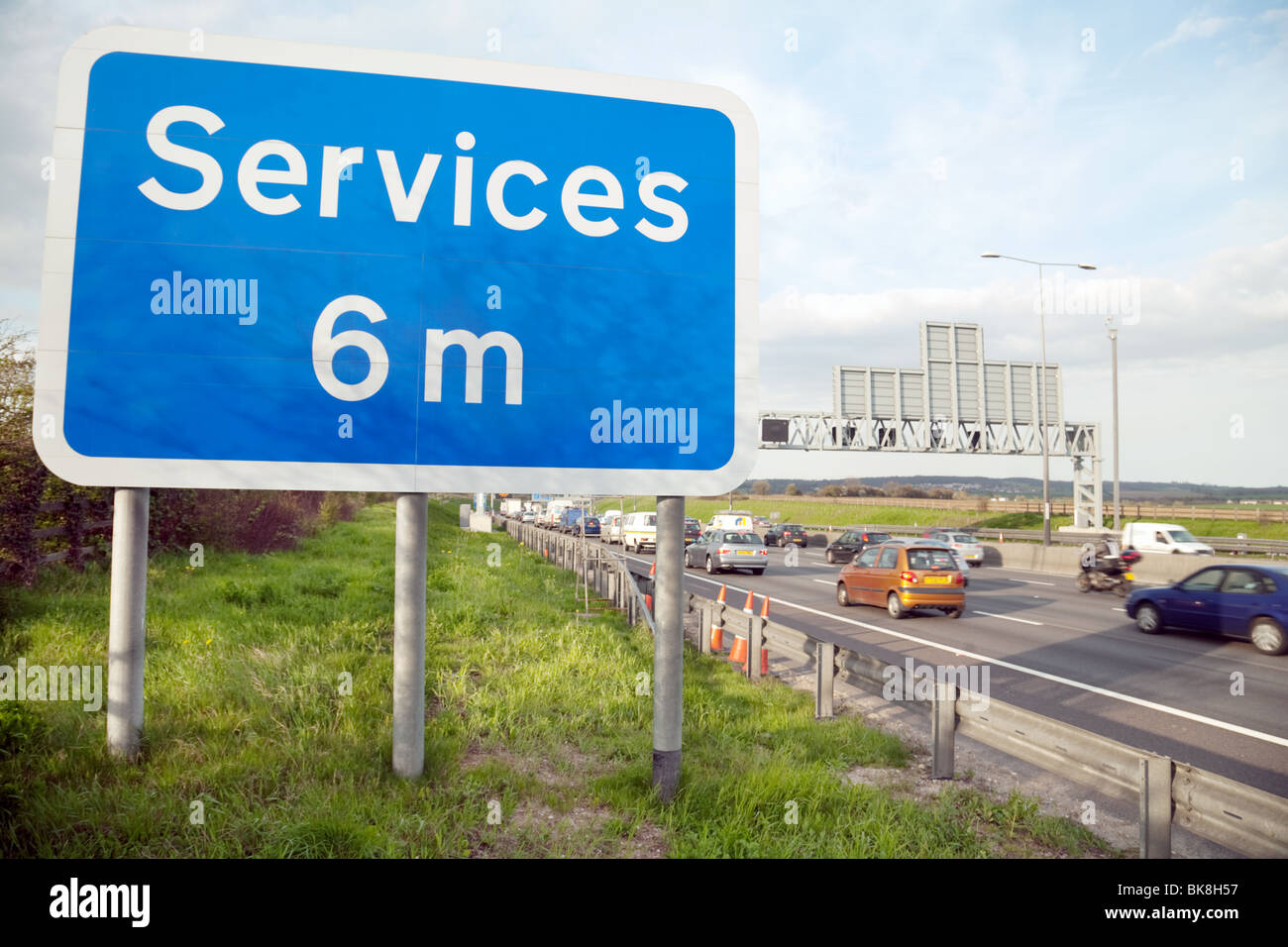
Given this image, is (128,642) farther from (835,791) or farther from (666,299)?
(835,791)

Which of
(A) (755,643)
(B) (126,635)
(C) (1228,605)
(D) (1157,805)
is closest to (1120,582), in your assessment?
(C) (1228,605)

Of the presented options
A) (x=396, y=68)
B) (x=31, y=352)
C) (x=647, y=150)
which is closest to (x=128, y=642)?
(x=396, y=68)

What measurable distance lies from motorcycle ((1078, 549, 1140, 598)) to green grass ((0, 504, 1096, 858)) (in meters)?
17.2

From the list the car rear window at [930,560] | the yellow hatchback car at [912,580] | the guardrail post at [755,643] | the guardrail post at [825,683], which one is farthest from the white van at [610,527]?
the guardrail post at [825,683]

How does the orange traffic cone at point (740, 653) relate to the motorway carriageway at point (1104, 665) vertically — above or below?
above

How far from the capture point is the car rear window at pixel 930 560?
16.5 m

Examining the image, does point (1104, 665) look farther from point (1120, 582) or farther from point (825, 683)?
point (1120, 582)

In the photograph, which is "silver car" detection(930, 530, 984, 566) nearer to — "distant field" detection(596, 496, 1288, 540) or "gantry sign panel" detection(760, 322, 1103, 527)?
"gantry sign panel" detection(760, 322, 1103, 527)

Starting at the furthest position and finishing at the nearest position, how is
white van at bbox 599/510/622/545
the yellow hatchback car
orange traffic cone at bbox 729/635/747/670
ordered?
1. white van at bbox 599/510/622/545
2. the yellow hatchback car
3. orange traffic cone at bbox 729/635/747/670

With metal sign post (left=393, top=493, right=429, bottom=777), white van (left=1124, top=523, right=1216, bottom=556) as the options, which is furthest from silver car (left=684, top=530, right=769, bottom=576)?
metal sign post (left=393, top=493, right=429, bottom=777)

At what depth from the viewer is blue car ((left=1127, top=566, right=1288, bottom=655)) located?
490 inches

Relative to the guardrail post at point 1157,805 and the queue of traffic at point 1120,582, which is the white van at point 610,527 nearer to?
the queue of traffic at point 1120,582

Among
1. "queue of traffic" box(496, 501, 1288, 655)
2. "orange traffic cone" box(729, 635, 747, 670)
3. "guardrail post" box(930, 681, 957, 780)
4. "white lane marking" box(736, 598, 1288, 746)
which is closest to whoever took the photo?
"guardrail post" box(930, 681, 957, 780)

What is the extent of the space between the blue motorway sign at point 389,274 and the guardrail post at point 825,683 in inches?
143
